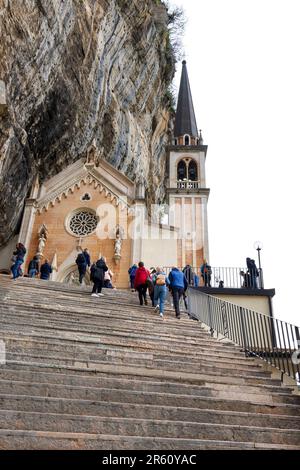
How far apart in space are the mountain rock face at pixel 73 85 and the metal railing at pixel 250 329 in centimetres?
911

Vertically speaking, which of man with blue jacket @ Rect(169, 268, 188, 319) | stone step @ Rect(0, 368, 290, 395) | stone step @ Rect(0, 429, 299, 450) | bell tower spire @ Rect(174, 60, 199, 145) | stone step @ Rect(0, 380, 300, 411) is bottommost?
stone step @ Rect(0, 429, 299, 450)

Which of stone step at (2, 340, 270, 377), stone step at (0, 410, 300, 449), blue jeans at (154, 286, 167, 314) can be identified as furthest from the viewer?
blue jeans at (154, 286, 167, 314)

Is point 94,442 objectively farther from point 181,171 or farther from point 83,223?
point 181,171

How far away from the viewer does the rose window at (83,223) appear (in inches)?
743

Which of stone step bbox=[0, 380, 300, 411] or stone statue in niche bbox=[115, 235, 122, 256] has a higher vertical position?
stone statue in niche bbox=[115, 235, 122, 256]

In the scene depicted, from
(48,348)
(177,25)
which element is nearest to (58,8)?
(48,348)

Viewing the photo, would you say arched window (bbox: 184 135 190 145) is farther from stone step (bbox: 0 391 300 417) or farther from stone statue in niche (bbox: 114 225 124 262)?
stone step (bbox: 0 391 300 417)

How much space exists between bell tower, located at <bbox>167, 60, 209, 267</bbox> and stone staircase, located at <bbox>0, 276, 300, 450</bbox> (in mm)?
12881

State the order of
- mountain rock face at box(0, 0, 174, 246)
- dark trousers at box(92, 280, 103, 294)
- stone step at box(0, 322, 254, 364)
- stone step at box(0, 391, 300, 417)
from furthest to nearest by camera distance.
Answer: mountain rock face at box(0, 0, 174, 246)
dark trousers at box(92, 280, 103, 294)
stone step at box(0, 322, 254, 364)
stone step at box(0, 391, 300, 417)

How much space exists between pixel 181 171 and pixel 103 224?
27.9 feet

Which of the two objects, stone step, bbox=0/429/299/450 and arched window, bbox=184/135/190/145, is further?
arched window, bbox=184/135/190/145

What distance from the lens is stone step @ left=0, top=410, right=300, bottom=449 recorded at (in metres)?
3.86

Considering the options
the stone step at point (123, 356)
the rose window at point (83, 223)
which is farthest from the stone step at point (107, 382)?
the rose window at point (83, 223)

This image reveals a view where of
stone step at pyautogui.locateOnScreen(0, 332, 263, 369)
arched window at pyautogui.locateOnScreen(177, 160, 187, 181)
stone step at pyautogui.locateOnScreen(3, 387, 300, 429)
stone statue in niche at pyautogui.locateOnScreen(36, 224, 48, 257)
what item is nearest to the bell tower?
arched window at pyautogui.locateOnScreen(177, 160, 187, 181)
